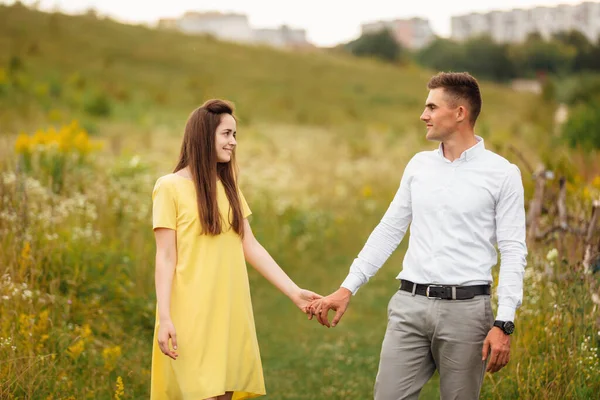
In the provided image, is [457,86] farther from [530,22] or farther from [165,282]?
[530,22]

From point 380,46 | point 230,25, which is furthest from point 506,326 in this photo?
point 230,25

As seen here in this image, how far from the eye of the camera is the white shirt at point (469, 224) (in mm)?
3861

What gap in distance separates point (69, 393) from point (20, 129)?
1261cm

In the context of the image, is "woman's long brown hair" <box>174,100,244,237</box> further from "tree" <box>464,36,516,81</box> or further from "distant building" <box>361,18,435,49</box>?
"distant building" <box>361,18,435,49</box>

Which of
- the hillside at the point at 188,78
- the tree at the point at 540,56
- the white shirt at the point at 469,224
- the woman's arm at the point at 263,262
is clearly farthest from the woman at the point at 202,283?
the tree at the point at 540,56

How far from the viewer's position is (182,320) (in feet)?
13.4

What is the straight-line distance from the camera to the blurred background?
5.61 metres

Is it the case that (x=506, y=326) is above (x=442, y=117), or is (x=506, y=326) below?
below

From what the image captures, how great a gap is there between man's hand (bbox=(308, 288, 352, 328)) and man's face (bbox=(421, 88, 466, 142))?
0.98m

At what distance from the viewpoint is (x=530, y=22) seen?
3369 inches

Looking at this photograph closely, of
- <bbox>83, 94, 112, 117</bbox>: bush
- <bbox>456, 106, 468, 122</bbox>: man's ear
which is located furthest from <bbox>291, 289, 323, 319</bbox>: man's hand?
<bbox>83, 94, 112, 117</bbox>: bush

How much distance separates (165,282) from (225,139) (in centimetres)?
82

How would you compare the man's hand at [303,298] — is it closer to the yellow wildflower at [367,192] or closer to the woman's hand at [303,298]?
the woman's hand at [303,298]

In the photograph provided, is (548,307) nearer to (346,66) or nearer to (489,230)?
(489,230)
